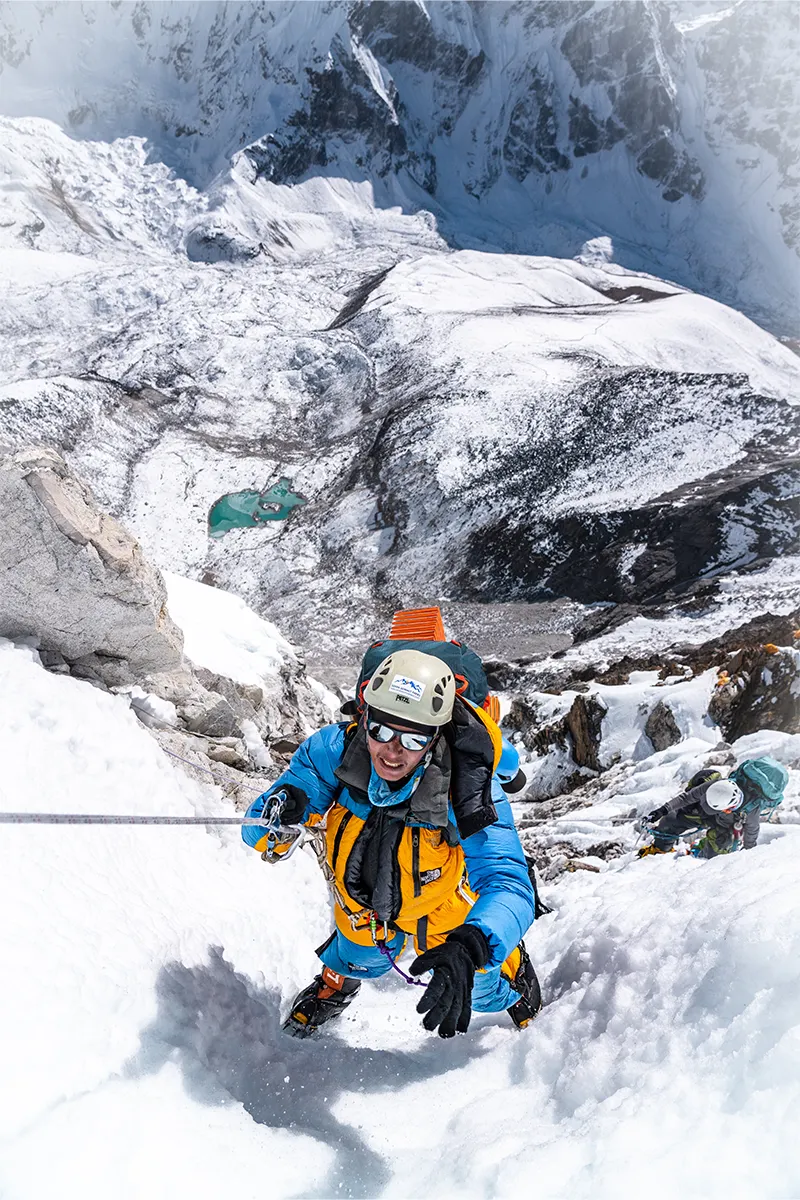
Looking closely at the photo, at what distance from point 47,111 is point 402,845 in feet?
475

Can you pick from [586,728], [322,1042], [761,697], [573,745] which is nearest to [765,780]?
[322,1042]

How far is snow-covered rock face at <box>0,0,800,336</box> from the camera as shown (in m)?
115

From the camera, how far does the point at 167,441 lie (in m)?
57.3

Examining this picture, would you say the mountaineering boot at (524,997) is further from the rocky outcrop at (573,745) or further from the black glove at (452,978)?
the rocky outcrop at (573,745)

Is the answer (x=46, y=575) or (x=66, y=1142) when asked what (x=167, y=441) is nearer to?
(x=46, y=575)

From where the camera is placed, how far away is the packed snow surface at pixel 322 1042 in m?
2.67

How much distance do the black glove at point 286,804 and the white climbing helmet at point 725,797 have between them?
4.87 metres

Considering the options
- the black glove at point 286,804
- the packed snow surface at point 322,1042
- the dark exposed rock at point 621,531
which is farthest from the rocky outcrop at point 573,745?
the dark exposed rock at point 621,531

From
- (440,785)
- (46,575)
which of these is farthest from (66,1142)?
(46,575)

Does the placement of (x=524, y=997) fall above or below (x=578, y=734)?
above

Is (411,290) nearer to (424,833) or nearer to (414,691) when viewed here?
(414,691)

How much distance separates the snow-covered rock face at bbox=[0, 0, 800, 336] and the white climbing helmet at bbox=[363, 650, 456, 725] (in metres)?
125

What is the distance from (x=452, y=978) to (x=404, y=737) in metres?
1.15

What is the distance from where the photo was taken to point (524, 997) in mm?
4398
